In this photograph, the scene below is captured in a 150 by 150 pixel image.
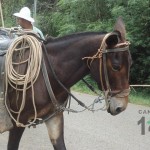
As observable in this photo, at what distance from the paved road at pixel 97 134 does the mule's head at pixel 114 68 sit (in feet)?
8.59

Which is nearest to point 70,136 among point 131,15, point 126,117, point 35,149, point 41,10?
point 35,149

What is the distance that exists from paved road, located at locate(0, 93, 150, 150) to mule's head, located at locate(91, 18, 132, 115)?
2617 mm

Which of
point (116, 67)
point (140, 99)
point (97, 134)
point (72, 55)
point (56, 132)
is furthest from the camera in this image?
point (140, 99)

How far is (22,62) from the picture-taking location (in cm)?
375

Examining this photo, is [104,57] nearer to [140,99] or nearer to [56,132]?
[56,132]

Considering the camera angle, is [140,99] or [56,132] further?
[140,99]

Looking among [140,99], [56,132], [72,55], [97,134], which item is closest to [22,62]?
[72,55]

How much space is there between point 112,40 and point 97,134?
3.47 metres

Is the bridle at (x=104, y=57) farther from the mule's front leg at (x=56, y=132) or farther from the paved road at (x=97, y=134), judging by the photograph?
the paved road at (x=97, y=134)

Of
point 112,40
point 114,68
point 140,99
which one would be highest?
point 112,40

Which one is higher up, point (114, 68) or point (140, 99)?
point (114, 68)

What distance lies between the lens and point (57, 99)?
376 cm

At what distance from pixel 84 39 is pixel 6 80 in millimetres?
804

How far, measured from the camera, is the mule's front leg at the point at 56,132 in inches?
151
